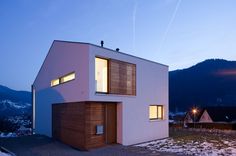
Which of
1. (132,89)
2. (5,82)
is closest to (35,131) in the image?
(132,89)

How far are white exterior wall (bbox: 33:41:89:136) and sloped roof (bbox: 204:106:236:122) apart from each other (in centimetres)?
3129

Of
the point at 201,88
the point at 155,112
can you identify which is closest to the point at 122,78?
the point at 155,112

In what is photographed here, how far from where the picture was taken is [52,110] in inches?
631

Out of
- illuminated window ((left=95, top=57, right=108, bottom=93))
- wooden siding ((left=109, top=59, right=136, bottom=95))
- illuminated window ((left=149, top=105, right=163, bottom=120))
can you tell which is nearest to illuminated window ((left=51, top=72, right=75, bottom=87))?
illuminated window ((left=95, top=57, right=108, bottom=93))

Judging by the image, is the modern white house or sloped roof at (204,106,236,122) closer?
the modern white house

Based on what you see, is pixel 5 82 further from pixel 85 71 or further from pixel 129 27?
pixel 85 71

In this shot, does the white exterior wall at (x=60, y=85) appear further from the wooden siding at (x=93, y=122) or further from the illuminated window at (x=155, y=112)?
the illuminated window at (x=155, y=112)

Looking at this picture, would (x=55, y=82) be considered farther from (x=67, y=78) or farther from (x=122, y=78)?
(x=122, y=78)

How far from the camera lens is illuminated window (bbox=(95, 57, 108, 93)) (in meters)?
12.0

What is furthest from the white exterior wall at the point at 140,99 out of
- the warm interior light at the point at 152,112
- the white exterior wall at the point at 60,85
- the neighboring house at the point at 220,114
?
the neighboring house at the point at 220,114

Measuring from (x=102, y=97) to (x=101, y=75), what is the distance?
1.05m

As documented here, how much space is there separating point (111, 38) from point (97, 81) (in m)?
15.7

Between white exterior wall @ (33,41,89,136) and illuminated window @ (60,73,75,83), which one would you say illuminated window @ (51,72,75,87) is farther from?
white exterior wall @ (33,41,89,136)

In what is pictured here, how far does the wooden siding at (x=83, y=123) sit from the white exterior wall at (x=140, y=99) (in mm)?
556
